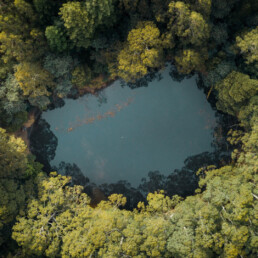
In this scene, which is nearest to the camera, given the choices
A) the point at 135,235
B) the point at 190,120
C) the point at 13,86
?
the point at 135,235

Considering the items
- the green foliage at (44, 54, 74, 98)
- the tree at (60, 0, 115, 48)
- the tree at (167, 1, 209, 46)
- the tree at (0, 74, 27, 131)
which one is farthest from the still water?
the tree at (60, 0, 115, 48)

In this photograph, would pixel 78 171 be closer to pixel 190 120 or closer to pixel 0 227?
pixel 0 227

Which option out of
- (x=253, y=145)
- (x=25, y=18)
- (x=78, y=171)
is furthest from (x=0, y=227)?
(x=253, y=145)

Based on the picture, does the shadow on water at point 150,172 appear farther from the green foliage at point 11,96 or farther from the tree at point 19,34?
the tree at point 19,34

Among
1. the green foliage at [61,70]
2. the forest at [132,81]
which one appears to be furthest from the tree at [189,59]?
the green foliage at [61,70]

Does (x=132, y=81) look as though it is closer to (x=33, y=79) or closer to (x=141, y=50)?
(x=141, y=50)
